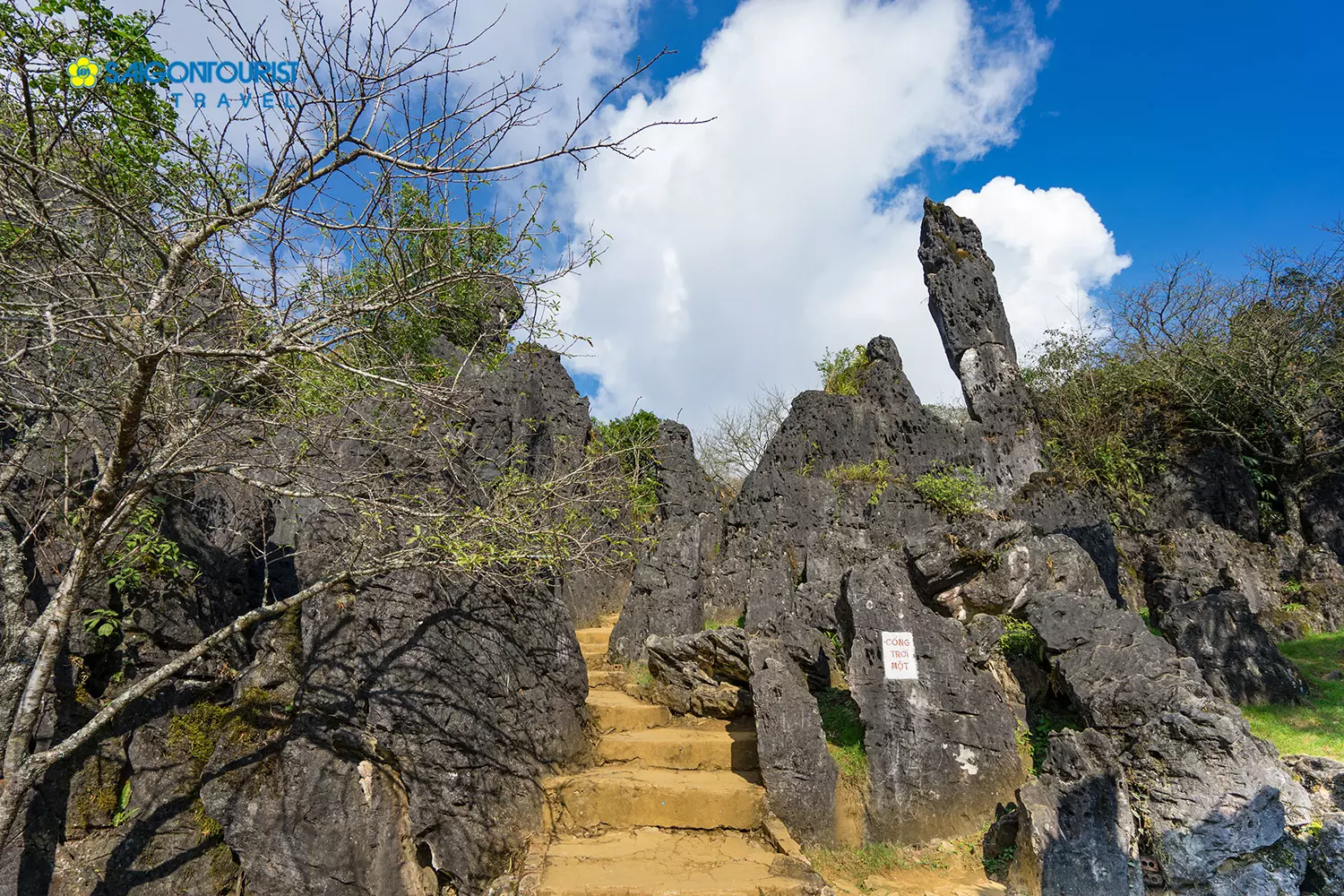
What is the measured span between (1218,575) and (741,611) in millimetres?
6992

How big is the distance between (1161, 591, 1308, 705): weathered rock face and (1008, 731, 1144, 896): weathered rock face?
319 cm

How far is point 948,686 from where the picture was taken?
6.31m

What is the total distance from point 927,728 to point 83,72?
7814 mm

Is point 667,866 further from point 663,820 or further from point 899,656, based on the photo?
point 899,656

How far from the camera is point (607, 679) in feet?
27.8

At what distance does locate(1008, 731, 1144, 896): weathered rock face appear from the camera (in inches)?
189

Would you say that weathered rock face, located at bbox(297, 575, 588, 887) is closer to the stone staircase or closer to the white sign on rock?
the stone staircase

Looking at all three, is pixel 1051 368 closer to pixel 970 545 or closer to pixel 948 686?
pixel 970 545

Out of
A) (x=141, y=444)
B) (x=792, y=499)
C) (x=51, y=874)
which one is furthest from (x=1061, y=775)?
(x=141, y=444)

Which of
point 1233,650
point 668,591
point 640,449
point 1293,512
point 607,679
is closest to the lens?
point 1233,650

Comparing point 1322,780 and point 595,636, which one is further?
point 595,636

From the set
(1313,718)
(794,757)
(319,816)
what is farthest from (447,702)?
(1313,718)

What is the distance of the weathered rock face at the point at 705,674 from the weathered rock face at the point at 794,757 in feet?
3.12

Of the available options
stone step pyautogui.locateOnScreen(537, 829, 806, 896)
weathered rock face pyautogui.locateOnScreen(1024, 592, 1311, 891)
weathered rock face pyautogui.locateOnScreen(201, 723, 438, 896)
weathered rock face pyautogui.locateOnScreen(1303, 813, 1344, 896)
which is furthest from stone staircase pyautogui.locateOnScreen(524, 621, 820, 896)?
weathered rock face pyautogui.locateOnScreen(1303, 813, 1344, 896)
